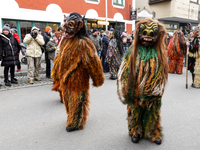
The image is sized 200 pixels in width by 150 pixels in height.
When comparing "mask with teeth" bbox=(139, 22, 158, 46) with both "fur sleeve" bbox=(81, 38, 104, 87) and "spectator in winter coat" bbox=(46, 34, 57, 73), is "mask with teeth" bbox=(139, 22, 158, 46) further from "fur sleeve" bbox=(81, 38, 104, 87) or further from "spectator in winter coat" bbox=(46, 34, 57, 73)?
"spectator in winter coat" bbox=(46, 34, 57, 73)

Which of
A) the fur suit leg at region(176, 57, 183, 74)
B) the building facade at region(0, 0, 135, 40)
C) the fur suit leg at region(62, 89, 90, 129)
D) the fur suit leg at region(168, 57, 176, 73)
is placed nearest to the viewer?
the fur suit leg at region(62, 89, 90, 129)

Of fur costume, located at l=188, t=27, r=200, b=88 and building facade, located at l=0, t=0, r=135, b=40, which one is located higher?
building facade, located at l=0, t=0, r=135, b=40

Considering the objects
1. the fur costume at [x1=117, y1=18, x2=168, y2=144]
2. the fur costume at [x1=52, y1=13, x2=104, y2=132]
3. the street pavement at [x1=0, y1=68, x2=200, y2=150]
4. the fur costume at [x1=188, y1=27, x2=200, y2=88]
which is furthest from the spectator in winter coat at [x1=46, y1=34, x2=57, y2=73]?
the fur costume at [x1=117, y1=18, x2=168, y2=144]

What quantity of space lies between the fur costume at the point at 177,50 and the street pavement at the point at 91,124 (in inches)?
124

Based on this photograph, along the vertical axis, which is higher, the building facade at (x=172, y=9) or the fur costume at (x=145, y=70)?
the building facade at (x=172, y=9)

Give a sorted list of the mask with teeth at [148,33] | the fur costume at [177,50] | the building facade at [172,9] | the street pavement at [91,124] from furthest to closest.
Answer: the building facade at [172,9] → the fur costume at [177,50] → the street pavement at [91,124] → the mask with teeth at [148,33]

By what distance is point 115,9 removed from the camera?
15.4 metres

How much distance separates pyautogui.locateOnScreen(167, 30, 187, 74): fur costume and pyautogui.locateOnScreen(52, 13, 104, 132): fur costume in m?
6.11

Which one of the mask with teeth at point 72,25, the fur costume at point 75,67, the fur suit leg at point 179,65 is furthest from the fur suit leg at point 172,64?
the mask with teeth at point 72,25

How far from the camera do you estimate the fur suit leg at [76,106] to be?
120 inches

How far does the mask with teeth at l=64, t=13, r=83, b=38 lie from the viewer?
113 inches

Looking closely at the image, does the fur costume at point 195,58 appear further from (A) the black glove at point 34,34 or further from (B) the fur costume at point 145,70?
(A) the black glove at point 34,34

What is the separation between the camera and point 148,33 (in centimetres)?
244

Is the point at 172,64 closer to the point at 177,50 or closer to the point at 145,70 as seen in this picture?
the point at 177,50
